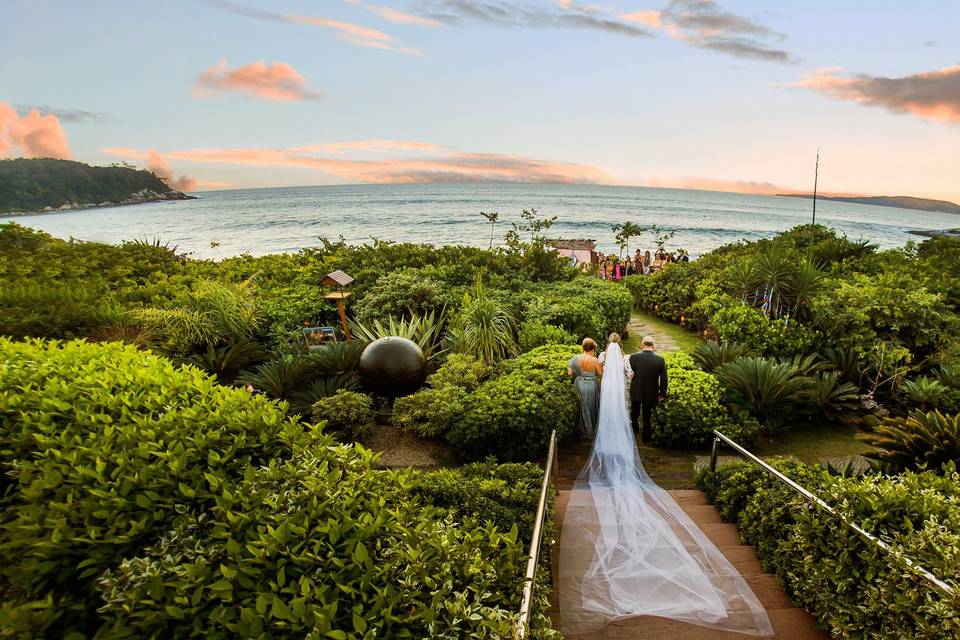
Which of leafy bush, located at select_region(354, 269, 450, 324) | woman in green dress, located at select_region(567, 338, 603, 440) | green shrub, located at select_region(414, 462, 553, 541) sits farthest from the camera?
leafy bush, located at select_region(354, 269, 450, 324)

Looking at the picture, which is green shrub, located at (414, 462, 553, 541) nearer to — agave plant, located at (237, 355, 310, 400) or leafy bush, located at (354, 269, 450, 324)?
agave plant, located at (237, 355, 310, 400)

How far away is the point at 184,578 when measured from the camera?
2.07 metres

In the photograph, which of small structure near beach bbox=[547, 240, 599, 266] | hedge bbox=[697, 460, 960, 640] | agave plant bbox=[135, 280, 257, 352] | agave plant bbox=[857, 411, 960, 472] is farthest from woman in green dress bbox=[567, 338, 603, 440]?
small structure near beach bbox=[547, 240, 599, 266]

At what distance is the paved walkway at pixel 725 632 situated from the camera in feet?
11.6

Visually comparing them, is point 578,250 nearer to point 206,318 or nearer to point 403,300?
point 403,300

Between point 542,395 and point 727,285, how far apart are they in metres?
8.36

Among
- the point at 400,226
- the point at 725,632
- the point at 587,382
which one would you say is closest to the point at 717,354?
the point at 587,382

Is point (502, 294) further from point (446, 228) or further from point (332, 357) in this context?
point (446, 228)

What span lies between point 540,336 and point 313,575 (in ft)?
26.6

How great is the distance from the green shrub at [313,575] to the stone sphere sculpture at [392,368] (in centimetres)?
540

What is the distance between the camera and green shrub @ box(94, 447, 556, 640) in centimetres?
183

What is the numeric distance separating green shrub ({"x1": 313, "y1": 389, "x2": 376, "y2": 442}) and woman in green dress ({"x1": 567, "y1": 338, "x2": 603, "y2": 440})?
11.2ft

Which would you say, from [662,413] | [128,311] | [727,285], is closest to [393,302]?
[128,311]

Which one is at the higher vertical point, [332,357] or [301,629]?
[301,629]
